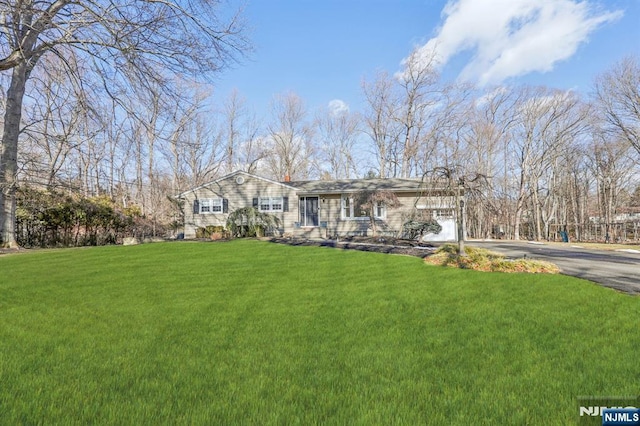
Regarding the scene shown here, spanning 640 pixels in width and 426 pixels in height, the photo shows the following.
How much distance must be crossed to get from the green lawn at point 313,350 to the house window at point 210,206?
1311 cm

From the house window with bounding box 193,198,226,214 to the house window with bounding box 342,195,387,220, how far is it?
7233mm

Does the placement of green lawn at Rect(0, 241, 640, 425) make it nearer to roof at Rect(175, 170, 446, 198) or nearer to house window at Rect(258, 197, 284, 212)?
roof at Rect(175, 170, 446, 198)

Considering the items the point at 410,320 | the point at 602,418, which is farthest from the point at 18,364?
the point at 602,418

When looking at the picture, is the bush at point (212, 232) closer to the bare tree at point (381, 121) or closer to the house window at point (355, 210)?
the house window at point (355, 210)

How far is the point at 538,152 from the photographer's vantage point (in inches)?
1022

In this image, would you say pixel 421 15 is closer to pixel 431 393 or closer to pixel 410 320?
pixel 410 320

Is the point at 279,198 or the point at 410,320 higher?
the point at 279,198

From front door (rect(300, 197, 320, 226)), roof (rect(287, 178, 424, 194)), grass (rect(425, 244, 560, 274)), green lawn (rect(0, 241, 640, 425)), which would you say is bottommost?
green lawn (rect(0, 241, 640, 425))

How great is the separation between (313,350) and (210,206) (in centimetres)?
1756

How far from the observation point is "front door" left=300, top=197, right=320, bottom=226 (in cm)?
1991

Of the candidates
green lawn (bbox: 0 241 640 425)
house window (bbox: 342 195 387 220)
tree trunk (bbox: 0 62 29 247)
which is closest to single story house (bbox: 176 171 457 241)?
house window (bbox: 342 195 387 220)

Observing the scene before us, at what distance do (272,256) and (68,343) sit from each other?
634cm

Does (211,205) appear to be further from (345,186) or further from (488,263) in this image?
(488,263)

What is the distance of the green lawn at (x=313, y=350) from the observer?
217 cm
